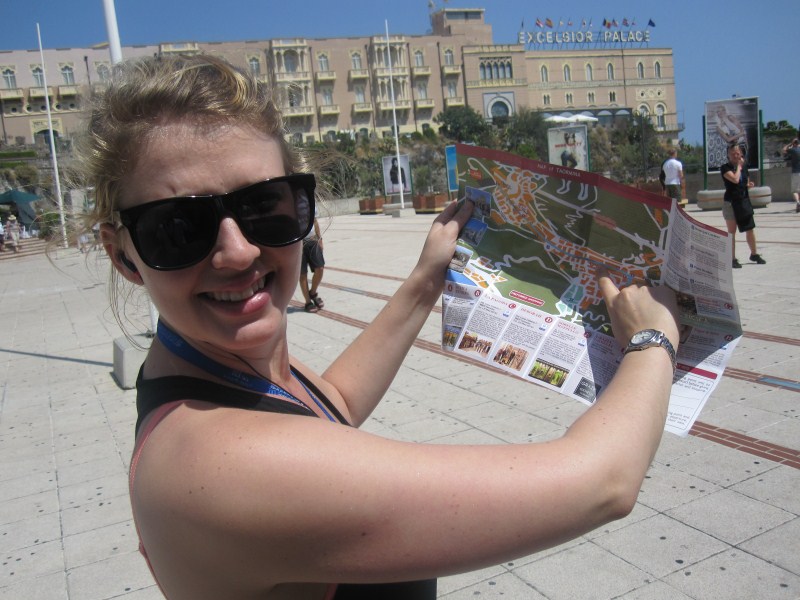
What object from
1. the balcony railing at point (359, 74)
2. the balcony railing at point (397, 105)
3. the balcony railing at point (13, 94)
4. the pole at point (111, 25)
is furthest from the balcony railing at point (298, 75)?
the pole at point (111, 25)

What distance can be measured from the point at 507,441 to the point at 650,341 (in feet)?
10.3

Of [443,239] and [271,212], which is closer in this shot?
[271,212]

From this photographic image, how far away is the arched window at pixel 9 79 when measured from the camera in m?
71.0

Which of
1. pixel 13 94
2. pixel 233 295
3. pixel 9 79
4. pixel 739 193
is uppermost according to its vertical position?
pixel 9 79

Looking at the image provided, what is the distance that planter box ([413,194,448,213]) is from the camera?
94.2ft

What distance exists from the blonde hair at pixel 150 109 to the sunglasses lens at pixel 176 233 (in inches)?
3.9

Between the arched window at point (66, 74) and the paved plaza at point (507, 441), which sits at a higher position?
the arched window at point (66, 74)

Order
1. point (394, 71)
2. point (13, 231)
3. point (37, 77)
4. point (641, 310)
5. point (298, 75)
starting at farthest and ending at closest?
point (394, 71) → point (298, 75) → point (37, 77) → point (13, 231) → point (641, 310)

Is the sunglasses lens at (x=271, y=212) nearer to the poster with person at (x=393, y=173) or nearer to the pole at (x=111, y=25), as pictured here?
the pole at (x=111, y=25)

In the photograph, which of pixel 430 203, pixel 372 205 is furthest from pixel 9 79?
pixel 430 203

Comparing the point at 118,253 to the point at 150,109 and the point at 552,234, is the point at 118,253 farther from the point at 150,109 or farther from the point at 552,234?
the point at 552,234

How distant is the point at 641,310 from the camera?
124cm

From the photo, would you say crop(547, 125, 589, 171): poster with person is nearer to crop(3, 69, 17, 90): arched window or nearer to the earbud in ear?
the earbud in ear

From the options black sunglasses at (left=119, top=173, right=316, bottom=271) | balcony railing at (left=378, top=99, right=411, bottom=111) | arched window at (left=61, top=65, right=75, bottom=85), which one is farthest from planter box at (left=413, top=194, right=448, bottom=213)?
arched window at (left=61, top=65, right=75, bottom=85)
